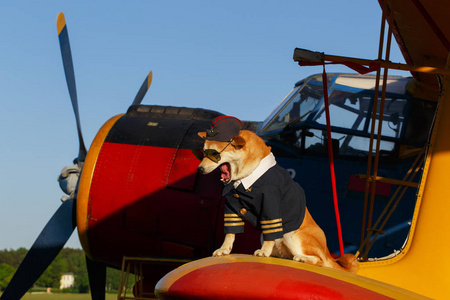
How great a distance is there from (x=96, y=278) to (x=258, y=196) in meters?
4.46

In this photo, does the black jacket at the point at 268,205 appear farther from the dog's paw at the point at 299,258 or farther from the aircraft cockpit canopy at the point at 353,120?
the aircraft cockpit canopy at the point at 353,120

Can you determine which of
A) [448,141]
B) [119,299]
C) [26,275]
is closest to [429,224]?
[448,141]

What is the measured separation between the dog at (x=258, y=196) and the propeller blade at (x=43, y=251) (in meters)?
3.66

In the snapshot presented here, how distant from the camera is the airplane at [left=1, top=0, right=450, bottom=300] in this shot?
18.8 feet

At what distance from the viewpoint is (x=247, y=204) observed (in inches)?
155

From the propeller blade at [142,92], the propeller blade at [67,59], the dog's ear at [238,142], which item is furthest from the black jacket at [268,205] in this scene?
the propeller blade at [142,92]

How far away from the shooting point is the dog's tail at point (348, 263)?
4.14 meters

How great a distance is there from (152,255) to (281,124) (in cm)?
187

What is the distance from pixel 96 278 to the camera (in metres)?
7.72

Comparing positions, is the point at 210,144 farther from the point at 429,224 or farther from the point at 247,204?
the point at 429,224

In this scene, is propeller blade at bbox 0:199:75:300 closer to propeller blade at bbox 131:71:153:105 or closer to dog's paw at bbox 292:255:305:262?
propeller blade at bbox 131:71:153:105

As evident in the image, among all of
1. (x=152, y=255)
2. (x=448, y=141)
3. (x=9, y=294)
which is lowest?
(x=9, y=294)

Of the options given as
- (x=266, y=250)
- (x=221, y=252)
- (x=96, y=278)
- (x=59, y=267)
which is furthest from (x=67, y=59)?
(x=59, y=267)

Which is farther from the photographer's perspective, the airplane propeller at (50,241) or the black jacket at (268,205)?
the airplane propeller at (50,241)
